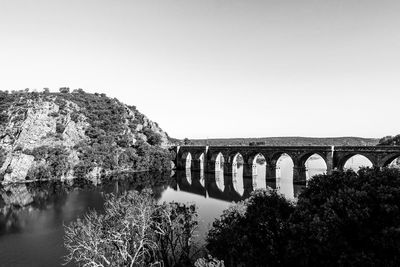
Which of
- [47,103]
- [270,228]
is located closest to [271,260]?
[270,228]

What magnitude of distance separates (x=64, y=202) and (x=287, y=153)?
52.7 meters

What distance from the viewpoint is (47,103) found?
347 ft

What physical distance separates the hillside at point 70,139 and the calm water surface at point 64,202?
10921 mm

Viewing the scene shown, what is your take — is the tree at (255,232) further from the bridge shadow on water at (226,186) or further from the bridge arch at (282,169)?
the bridge arch at (282,169)

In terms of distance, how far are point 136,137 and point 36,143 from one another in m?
35.8

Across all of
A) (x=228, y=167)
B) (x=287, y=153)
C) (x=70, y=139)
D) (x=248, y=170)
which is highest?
(x=70, y=139)

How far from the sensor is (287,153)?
75.1 meters

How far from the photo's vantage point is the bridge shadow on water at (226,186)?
202 ft

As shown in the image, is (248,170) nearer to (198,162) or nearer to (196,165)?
(198,162)

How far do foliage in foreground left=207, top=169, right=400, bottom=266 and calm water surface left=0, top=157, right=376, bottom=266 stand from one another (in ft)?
25.5

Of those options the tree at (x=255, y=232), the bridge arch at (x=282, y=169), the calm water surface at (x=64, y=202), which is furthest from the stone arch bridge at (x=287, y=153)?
the tree at (x=255, y=232)

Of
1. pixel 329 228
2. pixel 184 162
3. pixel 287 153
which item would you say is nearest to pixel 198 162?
pixel 184 162

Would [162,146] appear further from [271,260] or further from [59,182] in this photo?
[271,260]

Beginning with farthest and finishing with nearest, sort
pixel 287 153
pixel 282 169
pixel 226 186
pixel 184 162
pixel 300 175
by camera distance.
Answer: pixel 282 169 → pixel 184 162 → pixel 287 153 → pixel 226 186 → pixel 300 175
